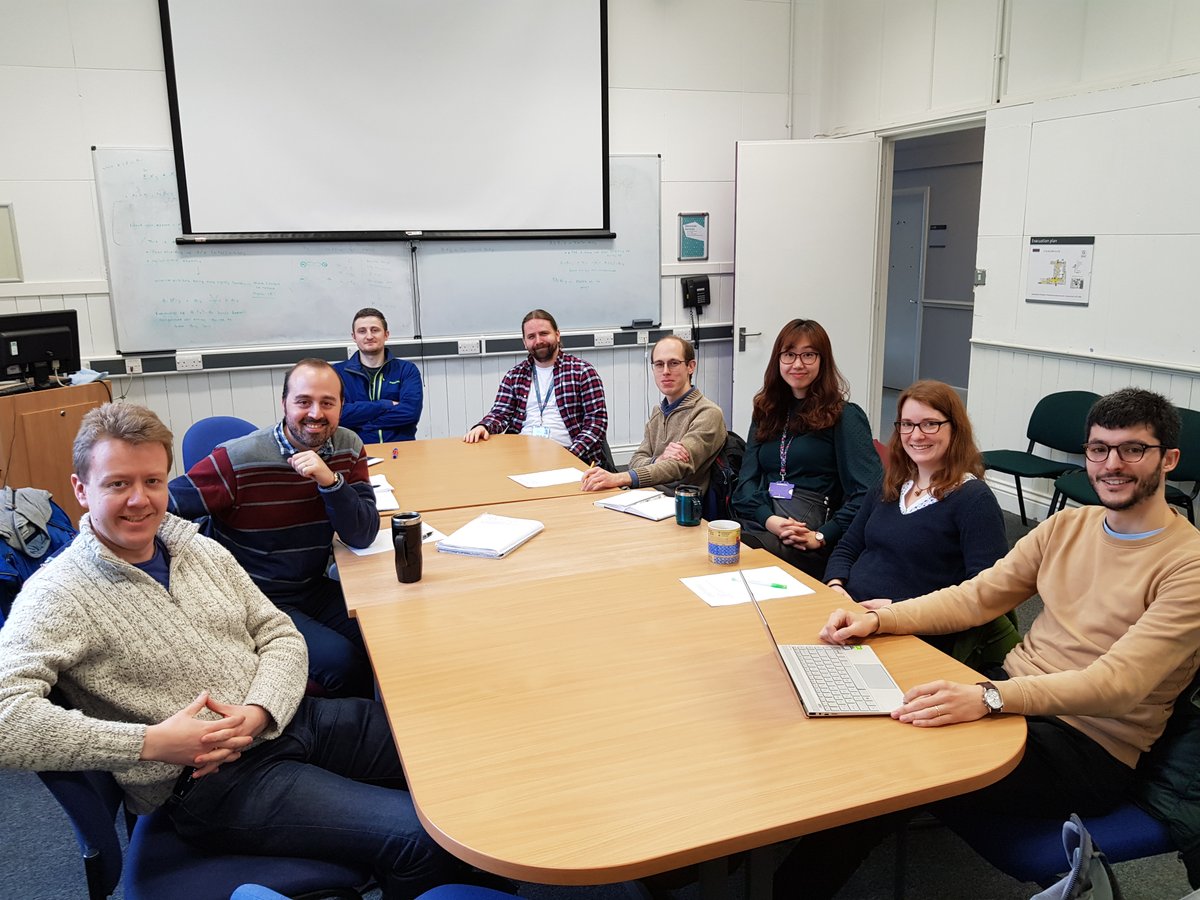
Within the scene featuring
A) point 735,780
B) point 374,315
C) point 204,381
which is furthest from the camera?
point 204,381

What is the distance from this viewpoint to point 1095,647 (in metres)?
1.62

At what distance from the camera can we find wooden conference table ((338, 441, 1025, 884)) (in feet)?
3.83

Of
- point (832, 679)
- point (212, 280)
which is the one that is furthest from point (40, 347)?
point (832, 679)

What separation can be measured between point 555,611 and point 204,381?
384 centimetres

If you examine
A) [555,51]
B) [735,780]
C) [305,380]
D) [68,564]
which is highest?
[555,51]

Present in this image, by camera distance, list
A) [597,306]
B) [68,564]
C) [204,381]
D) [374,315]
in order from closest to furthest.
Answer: [68,564]
[374,315]
[204,381]
[597,306]

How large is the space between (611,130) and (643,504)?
3.53 m

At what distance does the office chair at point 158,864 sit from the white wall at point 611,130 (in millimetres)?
3910

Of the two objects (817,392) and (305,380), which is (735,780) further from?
(817,392)

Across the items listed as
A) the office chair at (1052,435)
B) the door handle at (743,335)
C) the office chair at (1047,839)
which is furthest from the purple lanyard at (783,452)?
the door handle at (743,335)

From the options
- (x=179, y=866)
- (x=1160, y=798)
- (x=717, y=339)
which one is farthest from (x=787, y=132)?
(x=179, y=866)

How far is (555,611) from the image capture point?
190 cm

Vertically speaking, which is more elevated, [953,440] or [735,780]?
[953,440]

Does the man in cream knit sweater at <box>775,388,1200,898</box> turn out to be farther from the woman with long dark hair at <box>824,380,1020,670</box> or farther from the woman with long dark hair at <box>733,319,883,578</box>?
the woman with long dark hair at <box>733,319,883,578</box>
